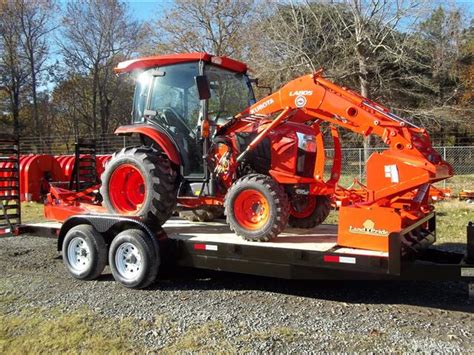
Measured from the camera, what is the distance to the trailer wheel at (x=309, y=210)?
7.29 m

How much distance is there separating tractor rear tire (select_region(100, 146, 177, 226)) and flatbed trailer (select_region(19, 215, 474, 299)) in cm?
34

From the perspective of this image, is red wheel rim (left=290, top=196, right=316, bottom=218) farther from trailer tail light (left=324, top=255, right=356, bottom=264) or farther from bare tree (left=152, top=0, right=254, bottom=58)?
bare tree (left=152, top=0, right=254, bottom=58)

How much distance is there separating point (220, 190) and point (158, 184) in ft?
2.76

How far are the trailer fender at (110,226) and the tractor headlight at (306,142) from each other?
2087mm

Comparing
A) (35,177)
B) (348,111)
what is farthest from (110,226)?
(35,177)

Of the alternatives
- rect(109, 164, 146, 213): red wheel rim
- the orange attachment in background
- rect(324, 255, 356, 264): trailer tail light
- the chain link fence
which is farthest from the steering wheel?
the orange attachment in background

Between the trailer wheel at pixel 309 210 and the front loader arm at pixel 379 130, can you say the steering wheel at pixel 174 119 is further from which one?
the trailer wheel at pixel 309 210

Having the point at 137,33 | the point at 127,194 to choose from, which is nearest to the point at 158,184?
the point at 127,194

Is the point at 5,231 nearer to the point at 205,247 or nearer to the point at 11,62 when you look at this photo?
the point at 205,247

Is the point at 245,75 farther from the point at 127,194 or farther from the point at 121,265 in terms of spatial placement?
the point at 121,265

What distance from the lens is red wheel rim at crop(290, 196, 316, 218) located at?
7324 mm

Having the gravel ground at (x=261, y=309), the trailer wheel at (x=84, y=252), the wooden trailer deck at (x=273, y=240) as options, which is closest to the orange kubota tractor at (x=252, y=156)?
the wooden trailer deck at (x=273, y=240)

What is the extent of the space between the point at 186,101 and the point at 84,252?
245cm

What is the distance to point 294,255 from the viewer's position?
5418mm
